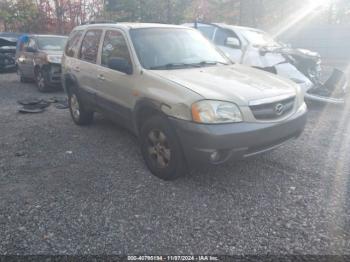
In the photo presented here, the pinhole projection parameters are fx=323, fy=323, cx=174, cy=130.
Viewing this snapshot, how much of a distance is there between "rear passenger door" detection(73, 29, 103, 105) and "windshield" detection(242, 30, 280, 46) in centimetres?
431

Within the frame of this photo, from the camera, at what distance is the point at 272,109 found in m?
3.55

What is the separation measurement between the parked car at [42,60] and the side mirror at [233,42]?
4.84m

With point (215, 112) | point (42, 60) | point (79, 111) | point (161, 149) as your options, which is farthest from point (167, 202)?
point (42, 60)

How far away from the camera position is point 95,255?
2.66 m

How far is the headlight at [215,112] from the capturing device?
3.28 m

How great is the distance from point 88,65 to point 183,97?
2516 mm

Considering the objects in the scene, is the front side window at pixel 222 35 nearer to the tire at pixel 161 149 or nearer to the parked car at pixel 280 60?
the parked car at pixel 280 60

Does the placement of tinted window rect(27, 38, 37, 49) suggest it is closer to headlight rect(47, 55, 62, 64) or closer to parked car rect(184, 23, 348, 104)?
headlight rect(47, 55, 62, 64)

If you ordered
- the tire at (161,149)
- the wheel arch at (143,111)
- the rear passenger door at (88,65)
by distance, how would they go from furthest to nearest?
1. the rear passenger door at (88,65)
2. the wheel arch at (143,111)
3. the tire at (161,149)

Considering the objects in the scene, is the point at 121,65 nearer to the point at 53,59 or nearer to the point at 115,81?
the point at 115,81

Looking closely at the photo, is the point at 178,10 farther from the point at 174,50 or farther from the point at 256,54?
the point at 174,50

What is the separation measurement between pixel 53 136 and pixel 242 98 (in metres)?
3.66

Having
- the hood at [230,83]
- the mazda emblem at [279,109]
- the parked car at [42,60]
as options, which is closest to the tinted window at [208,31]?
the parked car at [42,60]

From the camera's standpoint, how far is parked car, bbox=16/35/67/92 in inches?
366
